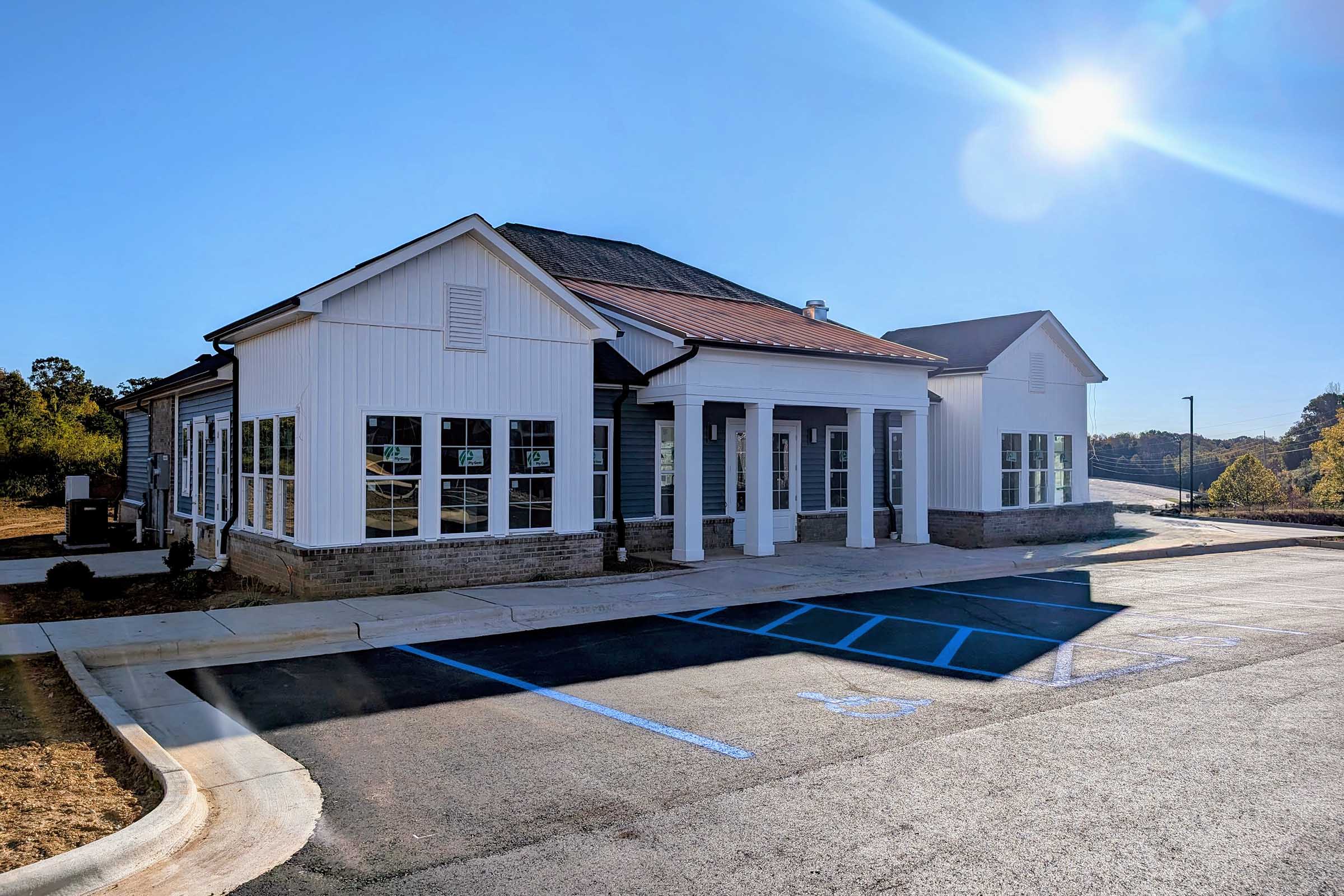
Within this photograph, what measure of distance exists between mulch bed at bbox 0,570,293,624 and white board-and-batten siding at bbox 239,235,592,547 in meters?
1.19

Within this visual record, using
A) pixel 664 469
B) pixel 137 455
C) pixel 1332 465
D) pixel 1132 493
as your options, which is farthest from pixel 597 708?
pixel 1132 493


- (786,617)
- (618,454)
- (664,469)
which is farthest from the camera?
(664,469)

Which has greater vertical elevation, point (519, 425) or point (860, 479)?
point (519, 425)

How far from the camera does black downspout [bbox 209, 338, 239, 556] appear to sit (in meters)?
14.7

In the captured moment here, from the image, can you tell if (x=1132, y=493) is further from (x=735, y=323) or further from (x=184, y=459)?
(x=184, y=459)

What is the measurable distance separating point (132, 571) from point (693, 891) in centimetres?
1373

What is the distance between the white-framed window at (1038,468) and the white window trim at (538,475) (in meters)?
13.4

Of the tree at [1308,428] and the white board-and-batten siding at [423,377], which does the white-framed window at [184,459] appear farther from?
the tree at [1308,428]

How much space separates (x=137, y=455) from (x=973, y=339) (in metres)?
21.7

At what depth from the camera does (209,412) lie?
17.0 meters

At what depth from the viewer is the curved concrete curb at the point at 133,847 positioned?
4.14 m

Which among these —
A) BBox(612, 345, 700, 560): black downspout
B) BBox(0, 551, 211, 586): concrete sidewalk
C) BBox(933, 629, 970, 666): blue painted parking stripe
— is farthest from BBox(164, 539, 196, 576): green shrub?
BBox(933, 629, 970, 666): blue painted parking stripe

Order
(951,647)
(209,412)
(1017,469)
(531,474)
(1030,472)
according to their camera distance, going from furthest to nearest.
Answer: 1. (1030,472)
2. (1017,469)
3. (209,412)
4. (531,474)
5. (951,647)

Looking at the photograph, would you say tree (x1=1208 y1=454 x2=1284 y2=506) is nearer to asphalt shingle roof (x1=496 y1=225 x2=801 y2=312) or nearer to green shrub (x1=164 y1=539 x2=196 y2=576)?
asphalt shingle roof (x1=496 y1=225 x2=801 y2=312)
